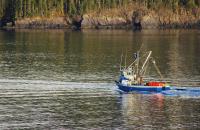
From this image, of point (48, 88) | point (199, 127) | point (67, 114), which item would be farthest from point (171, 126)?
point (48, 88)

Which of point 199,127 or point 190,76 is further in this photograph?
point 190,76

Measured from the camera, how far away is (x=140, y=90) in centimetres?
10088

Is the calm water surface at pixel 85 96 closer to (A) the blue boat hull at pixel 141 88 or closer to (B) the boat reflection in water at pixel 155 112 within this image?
(B) the boat reflection in water at pixel 155 112

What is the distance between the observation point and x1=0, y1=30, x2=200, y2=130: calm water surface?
79875 millimetres

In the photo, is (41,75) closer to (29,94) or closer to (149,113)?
(29,94)

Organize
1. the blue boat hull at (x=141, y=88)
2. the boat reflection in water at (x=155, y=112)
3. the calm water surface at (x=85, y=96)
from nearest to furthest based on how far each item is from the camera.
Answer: the boat reflection in water at (x=155, y=112)
the calm water surface at (x=85, y=96)
the blue boat hull at (x=141, y=88)

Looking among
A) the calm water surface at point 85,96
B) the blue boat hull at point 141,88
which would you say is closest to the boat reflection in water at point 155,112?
the calm water surface at point 85,96

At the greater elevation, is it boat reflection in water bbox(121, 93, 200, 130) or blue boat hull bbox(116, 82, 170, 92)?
blue boat hull bbox(116, 82, 170, 92)

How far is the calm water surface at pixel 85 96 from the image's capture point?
7988 cm

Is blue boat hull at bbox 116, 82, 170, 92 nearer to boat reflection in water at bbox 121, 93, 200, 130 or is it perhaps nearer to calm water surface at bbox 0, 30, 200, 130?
calm water surface at bbox 0, 30, 200, 130

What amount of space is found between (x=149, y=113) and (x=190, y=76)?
115 feet

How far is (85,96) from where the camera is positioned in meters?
96.6

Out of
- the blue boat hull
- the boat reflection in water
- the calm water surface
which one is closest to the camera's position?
the boat reflection in water

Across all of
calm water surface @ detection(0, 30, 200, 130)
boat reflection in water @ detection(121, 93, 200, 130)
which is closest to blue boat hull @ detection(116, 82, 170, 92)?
calm water surface @ detection(0, 30, 200, 130)
